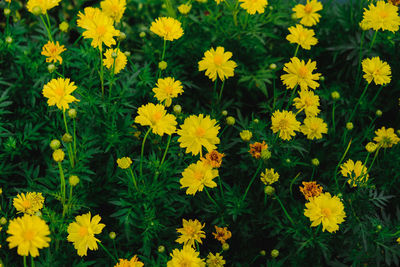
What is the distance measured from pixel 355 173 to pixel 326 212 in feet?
1.34

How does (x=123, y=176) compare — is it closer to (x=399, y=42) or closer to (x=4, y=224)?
(x=4, y=224)

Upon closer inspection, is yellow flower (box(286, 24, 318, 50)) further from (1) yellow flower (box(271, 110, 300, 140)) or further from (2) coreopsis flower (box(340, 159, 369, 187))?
(2) coreopsis flower (box(340, 159, 369, 187))

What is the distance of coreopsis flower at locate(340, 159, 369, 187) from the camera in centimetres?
194

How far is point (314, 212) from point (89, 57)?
5.19ft

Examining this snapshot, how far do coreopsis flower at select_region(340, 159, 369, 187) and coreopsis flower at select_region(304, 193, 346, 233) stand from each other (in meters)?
0.27

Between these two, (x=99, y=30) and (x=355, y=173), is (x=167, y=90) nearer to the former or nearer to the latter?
(x=99, y=30)

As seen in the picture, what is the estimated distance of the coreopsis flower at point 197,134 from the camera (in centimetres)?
176

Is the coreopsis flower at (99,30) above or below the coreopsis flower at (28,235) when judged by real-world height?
above

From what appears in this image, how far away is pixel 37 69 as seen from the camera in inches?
91.4

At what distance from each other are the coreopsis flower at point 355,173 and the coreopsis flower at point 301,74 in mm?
474

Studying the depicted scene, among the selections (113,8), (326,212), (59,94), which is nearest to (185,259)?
(326,212)

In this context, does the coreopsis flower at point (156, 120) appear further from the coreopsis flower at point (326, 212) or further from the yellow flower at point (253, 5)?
the yellow flower at point (253, 5)

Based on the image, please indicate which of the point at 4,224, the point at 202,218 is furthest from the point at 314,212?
the point at 4,224

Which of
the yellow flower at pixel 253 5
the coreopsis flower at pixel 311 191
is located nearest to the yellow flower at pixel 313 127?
the coreopsis flower at pixel 311 191
